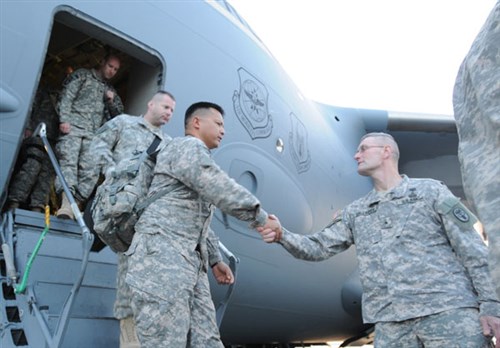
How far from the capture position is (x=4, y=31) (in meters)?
2.83

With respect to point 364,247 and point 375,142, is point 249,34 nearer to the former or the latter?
point 375,142

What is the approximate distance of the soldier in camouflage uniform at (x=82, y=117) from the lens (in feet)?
11.7

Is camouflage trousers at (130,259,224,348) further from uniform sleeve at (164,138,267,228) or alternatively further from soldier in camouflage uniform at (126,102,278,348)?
uniform sleeve at (164,138,267,228)

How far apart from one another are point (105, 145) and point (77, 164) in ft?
1.93

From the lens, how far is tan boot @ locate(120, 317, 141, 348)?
2398mm

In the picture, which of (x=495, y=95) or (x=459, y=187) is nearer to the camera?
(x=495, y=95)

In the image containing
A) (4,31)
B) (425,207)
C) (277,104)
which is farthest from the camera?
(277,104)

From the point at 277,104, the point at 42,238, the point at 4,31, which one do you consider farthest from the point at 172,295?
the point at 277,104

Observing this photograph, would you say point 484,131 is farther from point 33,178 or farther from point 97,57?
point 97,57

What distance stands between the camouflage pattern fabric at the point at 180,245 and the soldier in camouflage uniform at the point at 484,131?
129cm

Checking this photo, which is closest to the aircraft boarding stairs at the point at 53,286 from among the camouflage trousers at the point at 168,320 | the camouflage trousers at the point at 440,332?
the camouflage trousers at the point at 168,320

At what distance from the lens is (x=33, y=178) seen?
3.33m

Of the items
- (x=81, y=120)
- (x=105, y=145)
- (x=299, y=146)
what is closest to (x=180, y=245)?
(x=105, y=145)

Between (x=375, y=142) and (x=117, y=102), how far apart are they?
219cm
